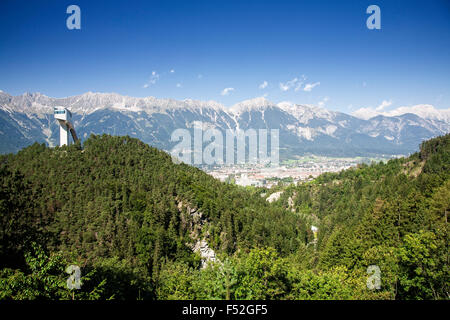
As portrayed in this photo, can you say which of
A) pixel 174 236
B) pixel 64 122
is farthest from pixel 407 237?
pixel 64 122

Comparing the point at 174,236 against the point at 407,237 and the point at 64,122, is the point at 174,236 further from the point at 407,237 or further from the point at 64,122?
the point at 64,122

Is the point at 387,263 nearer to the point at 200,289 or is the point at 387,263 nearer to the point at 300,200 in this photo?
the point at 200,289

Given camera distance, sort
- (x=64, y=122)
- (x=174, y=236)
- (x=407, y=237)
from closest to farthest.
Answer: (x=407, y=237)
(x=174, y=236)
(x=64, y=122)

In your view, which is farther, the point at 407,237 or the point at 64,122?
the point at 64,122

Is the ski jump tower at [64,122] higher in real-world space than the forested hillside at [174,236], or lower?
higher

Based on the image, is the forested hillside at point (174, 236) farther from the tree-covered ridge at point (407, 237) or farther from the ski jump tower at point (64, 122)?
the ski jump tower at point (64, 122)

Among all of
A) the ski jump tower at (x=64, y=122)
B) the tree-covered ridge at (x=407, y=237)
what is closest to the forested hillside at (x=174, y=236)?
the tree-covered ridge at (x=407, y=237)

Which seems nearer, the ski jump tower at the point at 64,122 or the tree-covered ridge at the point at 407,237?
the tree-covered ridge at the point at 407,237

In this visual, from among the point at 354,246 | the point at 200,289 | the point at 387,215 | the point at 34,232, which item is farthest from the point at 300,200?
the point at 34,232

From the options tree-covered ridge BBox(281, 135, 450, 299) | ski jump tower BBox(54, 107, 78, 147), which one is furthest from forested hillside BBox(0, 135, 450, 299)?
ski jump tower BBox(54, 107, 78, 147)
